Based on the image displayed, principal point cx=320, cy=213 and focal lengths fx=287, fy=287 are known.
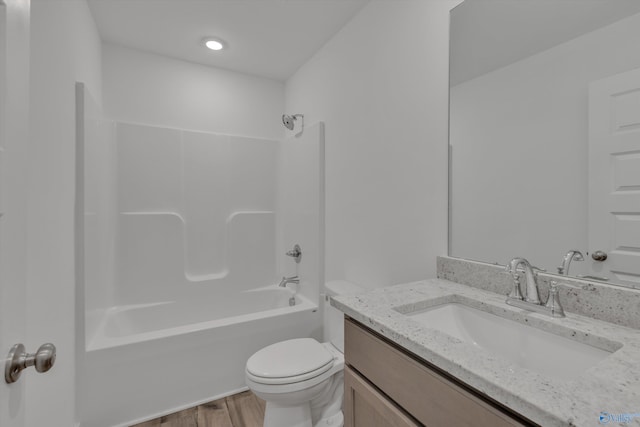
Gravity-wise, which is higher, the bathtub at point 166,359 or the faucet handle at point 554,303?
the faucet handle at point 554,303

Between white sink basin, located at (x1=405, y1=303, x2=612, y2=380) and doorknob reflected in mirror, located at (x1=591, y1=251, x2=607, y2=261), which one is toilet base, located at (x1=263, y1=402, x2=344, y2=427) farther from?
doorknob reflected in mirror, located at (x1=591, y1=251, x2=607, y2=261)

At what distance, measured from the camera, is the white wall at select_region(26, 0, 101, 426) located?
3.61 feet

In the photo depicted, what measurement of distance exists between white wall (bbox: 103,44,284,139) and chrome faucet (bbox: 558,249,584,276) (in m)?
2.62

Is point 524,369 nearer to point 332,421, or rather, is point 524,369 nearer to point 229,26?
point 332,421

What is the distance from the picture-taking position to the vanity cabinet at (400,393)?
590mm

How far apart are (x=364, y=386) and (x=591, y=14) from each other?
4.42 ft

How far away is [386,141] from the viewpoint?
1.64m

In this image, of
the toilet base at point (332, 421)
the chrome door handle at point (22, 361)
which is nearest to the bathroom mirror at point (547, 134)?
the toilet base at point (332, 421)

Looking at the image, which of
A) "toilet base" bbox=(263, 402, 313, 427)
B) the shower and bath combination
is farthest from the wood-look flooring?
the shower and bath combination

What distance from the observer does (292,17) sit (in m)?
1.94

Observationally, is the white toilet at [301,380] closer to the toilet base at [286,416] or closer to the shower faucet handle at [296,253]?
the toilet base at [286,416]

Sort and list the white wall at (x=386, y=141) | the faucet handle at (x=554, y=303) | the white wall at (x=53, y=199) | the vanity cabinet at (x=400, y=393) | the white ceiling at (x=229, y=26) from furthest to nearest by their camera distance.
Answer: the white ceiling at (x=229, y=26) → the white wall at (x=386, y=141) → the white wall at (x=53, y=199) → the faucet handle at (x=554, y=303) → the vanity cabinet at (x=400, y=393)

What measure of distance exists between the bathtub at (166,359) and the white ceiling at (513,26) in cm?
187

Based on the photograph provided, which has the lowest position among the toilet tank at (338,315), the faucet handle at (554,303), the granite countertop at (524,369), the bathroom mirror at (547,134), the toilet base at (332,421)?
the toilet base at (332,421)
